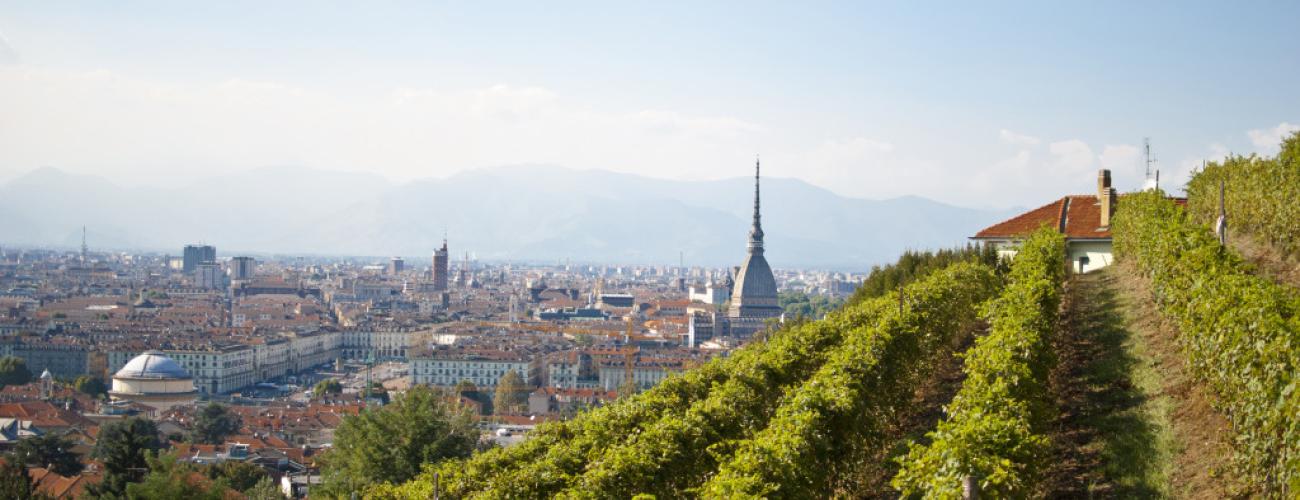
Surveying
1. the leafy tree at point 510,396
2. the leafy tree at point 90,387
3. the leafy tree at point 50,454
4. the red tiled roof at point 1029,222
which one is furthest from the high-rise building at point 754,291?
the red tiled roof at point 1029,222

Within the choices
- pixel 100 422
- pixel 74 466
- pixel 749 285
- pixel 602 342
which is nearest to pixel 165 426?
pixel 100 422

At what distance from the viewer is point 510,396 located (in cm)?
6388

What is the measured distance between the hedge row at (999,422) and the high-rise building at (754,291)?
10572 cm

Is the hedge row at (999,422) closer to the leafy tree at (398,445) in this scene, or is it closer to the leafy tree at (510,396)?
the leafy tree at (398,445)

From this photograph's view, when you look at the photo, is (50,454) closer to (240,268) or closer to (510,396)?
(510,396)

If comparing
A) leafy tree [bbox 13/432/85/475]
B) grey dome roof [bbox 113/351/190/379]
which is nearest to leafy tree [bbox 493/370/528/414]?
grey dome roof [bbox 113/351/190/379]

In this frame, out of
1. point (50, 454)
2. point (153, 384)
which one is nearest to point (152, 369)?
point (153, 384)

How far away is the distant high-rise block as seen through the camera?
6919 inches

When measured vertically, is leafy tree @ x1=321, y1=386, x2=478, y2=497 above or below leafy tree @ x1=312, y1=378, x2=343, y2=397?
above

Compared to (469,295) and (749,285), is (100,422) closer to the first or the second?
(749,285)

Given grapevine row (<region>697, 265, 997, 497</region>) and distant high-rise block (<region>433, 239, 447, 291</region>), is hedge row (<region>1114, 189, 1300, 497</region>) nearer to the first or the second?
grapevine row (<region>697, 265, 997, 497</region>)

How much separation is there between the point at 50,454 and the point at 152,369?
1124 inches

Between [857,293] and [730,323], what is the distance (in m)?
83.7

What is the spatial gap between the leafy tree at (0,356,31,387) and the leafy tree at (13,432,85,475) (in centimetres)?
3220
